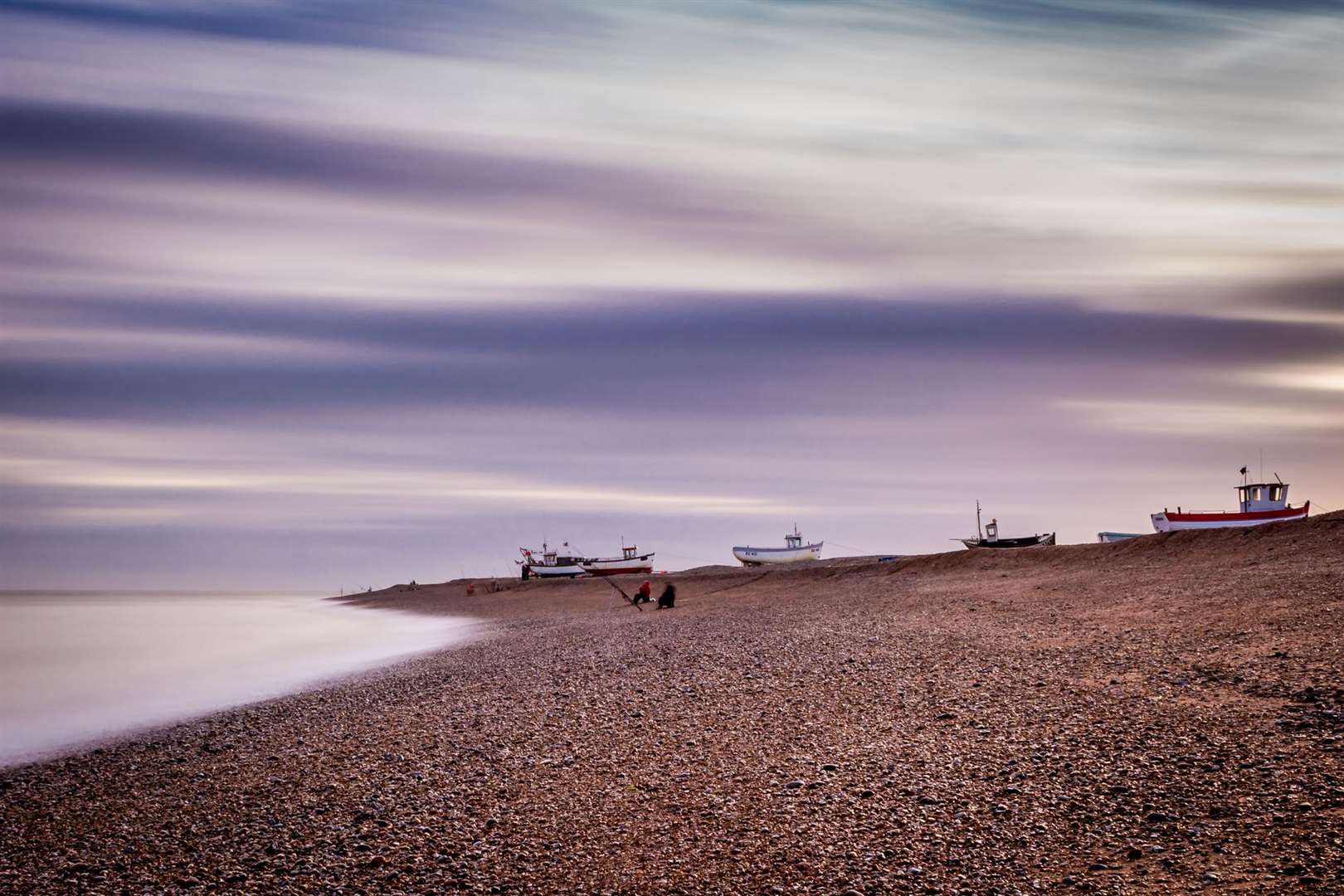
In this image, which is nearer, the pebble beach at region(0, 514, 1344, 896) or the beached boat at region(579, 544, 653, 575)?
the pebble beach at region(0, 514, 1344, 896)

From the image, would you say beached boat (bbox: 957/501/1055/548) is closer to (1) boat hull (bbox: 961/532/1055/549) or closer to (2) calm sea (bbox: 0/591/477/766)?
(1) boat hull (bbox: 961/532/1055/549)

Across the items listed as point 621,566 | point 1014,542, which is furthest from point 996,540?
point 621,566

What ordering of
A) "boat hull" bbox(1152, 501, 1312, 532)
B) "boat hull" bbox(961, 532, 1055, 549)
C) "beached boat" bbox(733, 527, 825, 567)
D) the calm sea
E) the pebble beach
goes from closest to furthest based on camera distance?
1. the pebble beach
2. the calm sea
3. "boat hull" bbox(1152, 501, 1312, 532)
4. "boat hull" bbox(961, 532, 1055, 549)
5. "beached boat" bbox(733, 527, 825, 567)

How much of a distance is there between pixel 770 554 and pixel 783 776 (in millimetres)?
87563

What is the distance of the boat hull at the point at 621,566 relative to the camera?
10338cm

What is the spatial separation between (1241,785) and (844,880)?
4.25 meters

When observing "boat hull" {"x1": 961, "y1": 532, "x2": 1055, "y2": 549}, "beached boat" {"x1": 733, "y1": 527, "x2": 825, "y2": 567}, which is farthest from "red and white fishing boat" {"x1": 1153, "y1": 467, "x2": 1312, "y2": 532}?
"beached boat" {"x1": 733, "y1": 527, "x2": 825, "y2": 567}

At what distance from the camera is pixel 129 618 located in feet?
251

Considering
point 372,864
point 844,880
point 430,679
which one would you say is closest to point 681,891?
point 844,880

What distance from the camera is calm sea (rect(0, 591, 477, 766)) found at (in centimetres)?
1975

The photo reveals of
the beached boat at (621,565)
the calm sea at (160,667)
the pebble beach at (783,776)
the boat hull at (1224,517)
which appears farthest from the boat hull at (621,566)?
the pebble beach at (783,776)

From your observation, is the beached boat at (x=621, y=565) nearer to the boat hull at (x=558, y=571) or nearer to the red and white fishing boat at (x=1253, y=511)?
the boat hull at (x=558, y=571)

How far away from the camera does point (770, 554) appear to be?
3829 inches

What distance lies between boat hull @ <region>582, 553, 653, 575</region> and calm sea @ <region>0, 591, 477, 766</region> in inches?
Result: 1754
